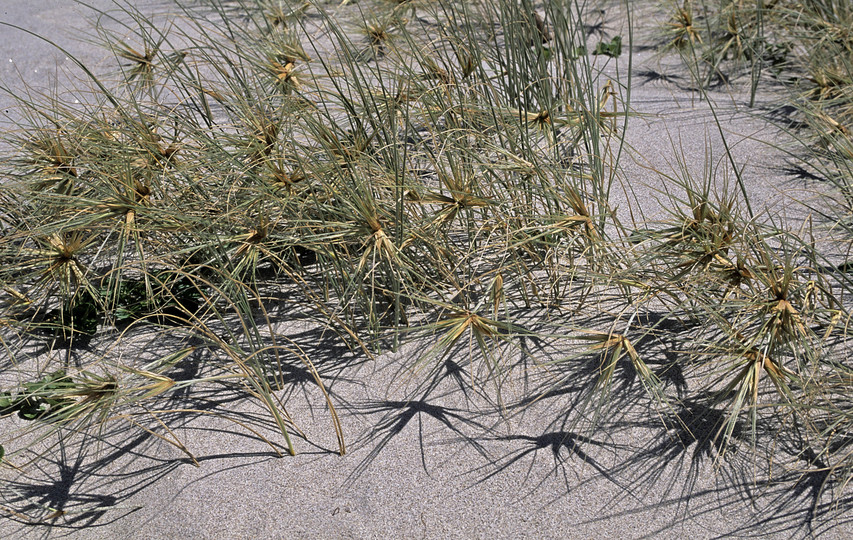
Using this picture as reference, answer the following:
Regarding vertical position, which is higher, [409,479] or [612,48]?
[612,48]

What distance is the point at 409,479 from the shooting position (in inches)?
53.1

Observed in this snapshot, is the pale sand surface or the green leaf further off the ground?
the green leaf

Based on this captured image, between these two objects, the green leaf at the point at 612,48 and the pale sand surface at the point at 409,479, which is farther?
the green leaf at the point at 612,48

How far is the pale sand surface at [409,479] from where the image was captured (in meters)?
1.26

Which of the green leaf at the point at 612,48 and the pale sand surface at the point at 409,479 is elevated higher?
the green leaf at the point at 612,48

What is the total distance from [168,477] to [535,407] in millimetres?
707

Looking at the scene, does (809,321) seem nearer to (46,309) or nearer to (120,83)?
(46,309)

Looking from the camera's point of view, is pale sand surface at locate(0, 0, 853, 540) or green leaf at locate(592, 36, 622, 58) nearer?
pale sand surface at locate(0, 0, 853, 540)

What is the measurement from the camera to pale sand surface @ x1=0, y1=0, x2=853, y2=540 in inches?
49.5

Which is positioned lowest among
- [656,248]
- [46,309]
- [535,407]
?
[535,407]

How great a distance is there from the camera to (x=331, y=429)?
1449 mm

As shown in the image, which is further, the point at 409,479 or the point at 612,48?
the point at 612,48

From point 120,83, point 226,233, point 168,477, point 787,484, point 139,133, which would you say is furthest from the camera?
point 120,83

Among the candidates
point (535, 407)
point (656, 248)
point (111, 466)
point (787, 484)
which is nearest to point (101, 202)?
point (111, 466)
